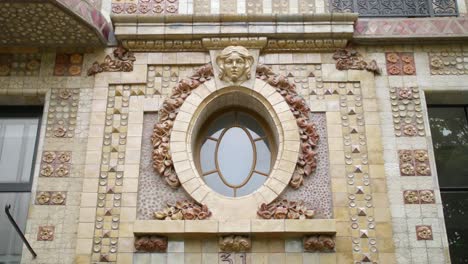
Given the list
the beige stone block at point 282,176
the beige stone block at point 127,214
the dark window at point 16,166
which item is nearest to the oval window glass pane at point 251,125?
the beige stone block at point 282,176

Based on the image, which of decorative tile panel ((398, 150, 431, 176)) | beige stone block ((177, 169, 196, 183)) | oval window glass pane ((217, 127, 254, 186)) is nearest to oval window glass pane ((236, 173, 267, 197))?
oval window glass pane ((217, 127, 254, 186))

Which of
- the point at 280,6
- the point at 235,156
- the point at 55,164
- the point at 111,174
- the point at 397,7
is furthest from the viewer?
the point at 397,7

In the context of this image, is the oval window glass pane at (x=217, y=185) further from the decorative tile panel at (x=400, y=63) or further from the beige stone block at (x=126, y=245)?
the decorative tile panel at (x=400, y=63)

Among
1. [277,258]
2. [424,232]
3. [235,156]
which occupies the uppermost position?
[235,156]

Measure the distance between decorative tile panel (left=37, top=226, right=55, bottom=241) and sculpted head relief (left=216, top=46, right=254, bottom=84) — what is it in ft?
13.2

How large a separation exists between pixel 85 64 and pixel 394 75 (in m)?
5.92

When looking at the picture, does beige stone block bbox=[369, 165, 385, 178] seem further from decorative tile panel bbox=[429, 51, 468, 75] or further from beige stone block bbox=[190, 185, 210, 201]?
beige stone block bbox=[190, 185, 210, 201]

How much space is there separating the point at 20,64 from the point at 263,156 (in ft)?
16.4

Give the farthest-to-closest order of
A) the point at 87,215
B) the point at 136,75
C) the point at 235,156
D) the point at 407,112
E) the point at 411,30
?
the point at 411,30 < the point at 136,75 < the point at 235,156 < the point at 407,112 < the point at 87,215

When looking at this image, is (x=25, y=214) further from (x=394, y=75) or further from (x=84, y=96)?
(x=394, y=75)

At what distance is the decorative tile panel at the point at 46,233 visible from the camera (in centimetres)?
986

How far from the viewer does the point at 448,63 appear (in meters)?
11.3

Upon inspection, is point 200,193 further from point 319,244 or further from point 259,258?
point 319,244

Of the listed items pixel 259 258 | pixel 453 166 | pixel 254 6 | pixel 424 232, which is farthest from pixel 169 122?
pixel 453 166
